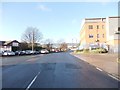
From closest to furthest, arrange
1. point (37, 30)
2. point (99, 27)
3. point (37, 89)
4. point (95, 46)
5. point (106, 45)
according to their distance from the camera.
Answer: point (37, 89)
point (106, 45)
point (95, 46)
point (99, 27)
point (37, 30)

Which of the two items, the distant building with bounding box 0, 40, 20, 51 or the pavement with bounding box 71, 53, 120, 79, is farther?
the distant building with bounding box 0, 40, 20, 51

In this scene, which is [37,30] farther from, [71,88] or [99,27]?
[71,88]

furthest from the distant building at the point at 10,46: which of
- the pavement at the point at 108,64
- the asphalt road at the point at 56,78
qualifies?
the asphalt road at the point at 56,78

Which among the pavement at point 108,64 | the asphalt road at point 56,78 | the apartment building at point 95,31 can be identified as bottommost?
the pavement at point 108,64

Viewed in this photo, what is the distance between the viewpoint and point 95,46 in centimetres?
10381

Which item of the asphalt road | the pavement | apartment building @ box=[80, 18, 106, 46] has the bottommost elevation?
the pavement

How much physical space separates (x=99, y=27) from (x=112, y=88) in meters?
101

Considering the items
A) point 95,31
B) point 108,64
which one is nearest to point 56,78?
point 108,64

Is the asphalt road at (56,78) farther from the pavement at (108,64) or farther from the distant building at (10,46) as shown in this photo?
the distant building at (10,46)

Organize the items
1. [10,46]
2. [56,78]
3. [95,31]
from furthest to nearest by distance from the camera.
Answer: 1. [95,31]
2. [10,46]
3. [56,78]

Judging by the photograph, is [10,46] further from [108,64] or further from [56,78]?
[56,78]

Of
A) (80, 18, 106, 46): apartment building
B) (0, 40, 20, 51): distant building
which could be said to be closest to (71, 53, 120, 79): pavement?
(0, 40, 20, 51): distant building

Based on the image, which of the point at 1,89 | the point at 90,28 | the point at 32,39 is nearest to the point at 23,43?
the point at 32,39

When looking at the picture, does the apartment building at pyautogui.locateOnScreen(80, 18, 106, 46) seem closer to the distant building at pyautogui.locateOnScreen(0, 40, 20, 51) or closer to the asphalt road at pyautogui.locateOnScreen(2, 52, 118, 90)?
the distant building at pyautogui.locateOnScreen(0, 40, 20, 51)
